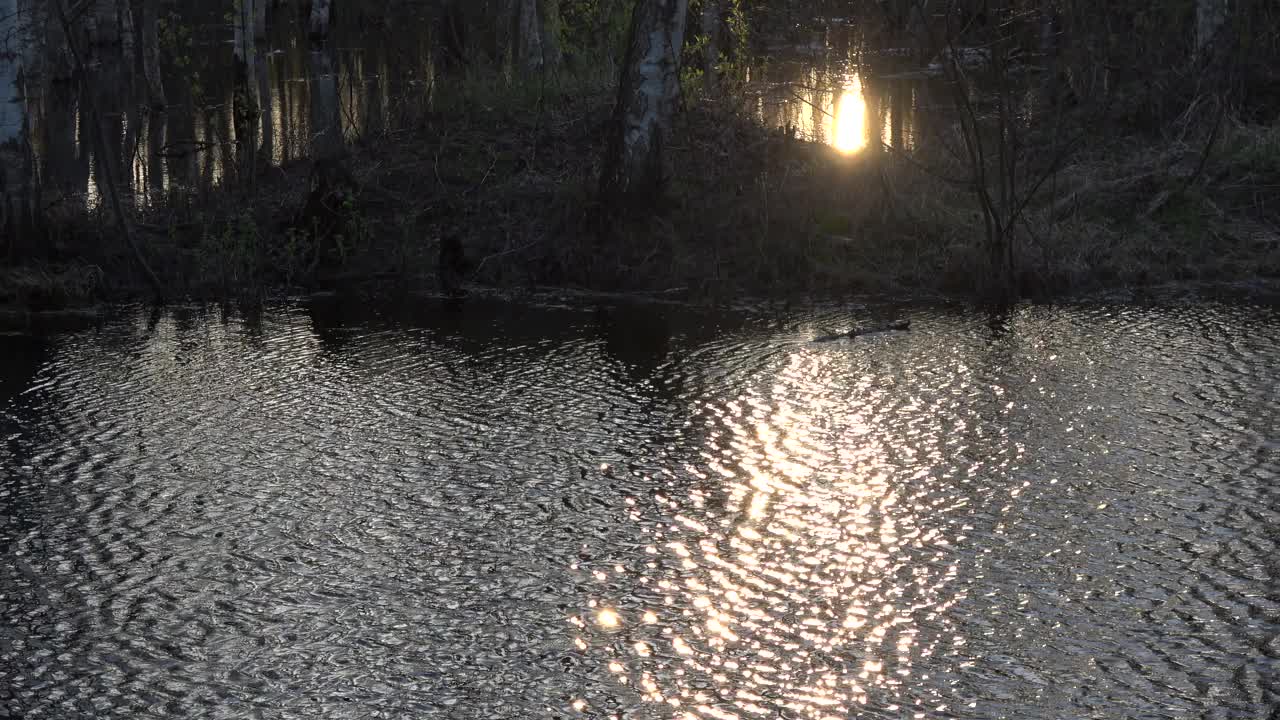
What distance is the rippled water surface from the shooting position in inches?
233

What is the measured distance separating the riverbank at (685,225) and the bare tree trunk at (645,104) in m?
0.37

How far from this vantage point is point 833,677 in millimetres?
5898

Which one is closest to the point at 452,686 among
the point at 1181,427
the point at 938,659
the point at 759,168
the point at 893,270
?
the point at 938,659

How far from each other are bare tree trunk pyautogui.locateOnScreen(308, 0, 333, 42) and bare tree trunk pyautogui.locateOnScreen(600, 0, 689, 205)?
4.94m

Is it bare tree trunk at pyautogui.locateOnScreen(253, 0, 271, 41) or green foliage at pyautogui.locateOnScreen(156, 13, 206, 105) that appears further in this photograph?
bare tree trunk at pyautogui.locateOnScreen(253, 0, 271, 41)

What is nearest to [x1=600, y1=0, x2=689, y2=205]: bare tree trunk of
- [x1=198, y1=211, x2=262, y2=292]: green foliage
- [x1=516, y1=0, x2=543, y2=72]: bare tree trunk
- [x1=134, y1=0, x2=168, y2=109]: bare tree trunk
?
[x1=198, y1=211, x2=262, y2=292]: green foliage

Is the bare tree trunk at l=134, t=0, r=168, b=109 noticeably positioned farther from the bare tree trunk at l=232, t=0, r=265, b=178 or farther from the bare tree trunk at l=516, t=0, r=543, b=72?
the bare tree trunk at l=516, t=0, r=543, b=72

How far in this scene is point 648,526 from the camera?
306 inches

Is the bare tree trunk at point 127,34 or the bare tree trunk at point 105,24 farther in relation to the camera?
the bare tree trunk at point 127,34

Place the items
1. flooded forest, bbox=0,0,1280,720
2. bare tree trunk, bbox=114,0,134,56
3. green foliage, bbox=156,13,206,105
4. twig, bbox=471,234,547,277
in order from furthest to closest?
bare tree trunk, bbox=114,0,134,56 < green foliage, bbox=156,13,206,105 < twig, bbox=471,234,547,277 < flooded forest, bbox=0,0,1280,720

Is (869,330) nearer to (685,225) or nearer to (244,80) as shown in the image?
(685,225)

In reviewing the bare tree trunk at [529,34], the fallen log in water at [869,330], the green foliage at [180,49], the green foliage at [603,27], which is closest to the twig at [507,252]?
the fallen log in water at [869,330]

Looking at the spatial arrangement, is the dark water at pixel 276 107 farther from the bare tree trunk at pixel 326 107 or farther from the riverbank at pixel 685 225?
the riverbank at pixel 685 225

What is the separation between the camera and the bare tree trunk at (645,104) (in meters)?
15.5
